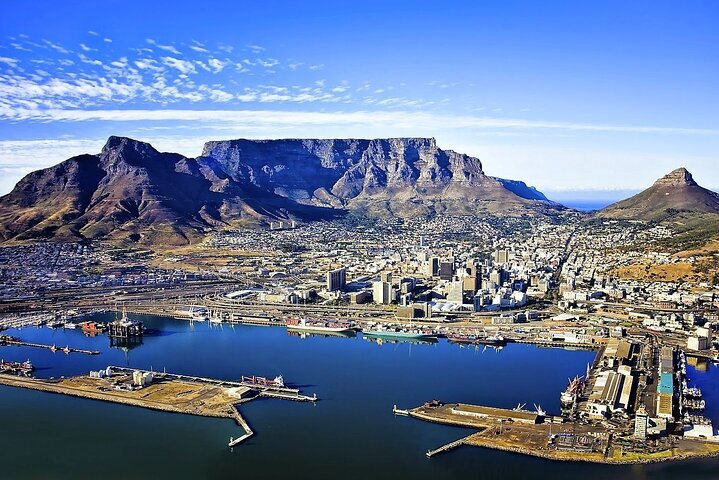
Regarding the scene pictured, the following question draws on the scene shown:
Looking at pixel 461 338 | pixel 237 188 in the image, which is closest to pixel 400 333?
pixel 461 338

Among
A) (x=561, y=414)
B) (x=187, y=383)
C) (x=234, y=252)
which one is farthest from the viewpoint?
(x=234, y=252)

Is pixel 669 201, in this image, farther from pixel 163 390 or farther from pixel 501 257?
pixel 163 390

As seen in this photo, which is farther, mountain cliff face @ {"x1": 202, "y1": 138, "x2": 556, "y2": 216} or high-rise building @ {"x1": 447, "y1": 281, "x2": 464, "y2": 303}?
mountain cliff face @ {"x1": 202, "y1": 138, "x2": 556, "y2": 216}

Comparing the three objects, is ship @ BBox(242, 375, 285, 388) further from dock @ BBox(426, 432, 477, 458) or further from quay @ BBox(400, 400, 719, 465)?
dock @ BBox(426, 432, 477, 458)

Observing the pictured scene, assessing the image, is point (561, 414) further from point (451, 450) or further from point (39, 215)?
point (39, 215)

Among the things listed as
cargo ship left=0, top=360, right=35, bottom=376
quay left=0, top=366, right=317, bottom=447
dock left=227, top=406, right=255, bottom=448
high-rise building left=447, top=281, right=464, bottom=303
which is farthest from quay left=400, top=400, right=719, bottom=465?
high-rise building left=447, top=281, right=464, bottom=303

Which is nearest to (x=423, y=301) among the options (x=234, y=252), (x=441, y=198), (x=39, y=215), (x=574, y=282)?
(x=574, y=282)

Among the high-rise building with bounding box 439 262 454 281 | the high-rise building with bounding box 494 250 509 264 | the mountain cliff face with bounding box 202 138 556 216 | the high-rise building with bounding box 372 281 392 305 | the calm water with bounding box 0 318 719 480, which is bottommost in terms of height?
the calm water with bounding box 0 318 719 480
